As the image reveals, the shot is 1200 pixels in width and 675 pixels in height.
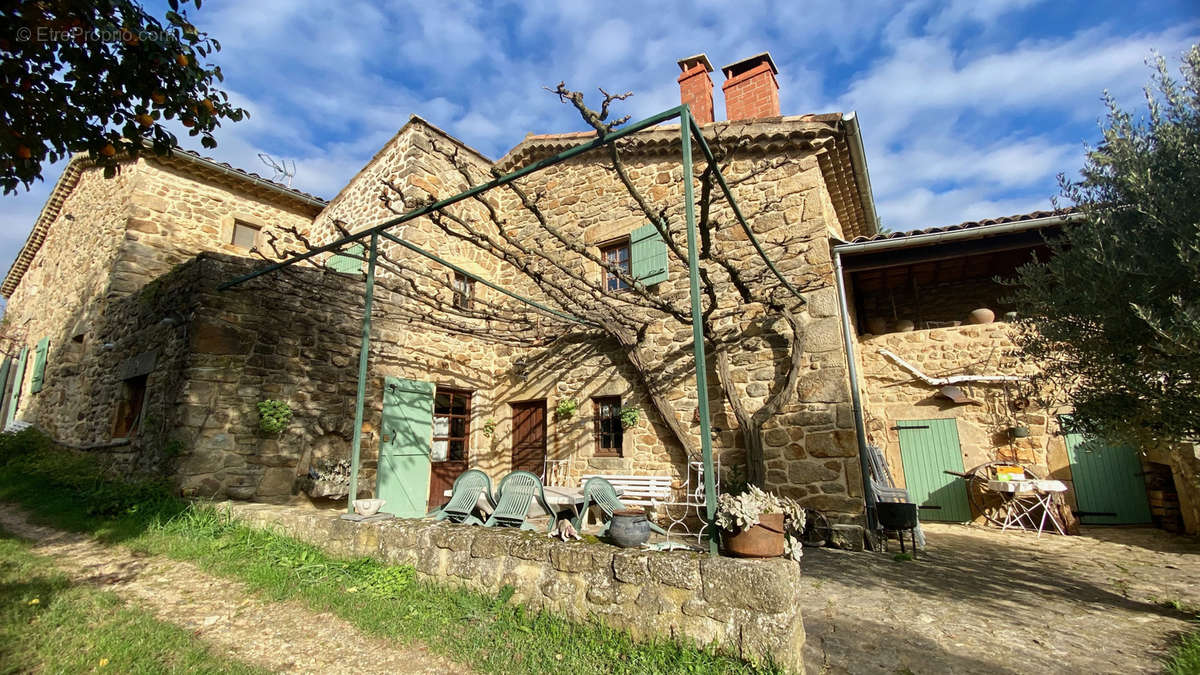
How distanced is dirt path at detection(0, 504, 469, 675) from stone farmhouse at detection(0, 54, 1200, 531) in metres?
1.79

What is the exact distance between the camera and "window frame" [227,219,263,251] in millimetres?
9430

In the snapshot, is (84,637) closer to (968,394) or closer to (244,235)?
(244,235)

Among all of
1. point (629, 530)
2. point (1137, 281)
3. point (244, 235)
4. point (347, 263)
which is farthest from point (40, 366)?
point (1137, 281)

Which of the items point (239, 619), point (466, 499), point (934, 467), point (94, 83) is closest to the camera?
point (94, 83)

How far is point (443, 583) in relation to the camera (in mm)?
3410

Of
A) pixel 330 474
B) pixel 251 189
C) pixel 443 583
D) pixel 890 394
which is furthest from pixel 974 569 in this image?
pixel 251 189

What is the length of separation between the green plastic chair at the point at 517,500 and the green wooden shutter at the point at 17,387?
12.6 metres

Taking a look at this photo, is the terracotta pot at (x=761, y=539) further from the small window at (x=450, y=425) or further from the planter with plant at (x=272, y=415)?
the small window at (x=450, y=425)

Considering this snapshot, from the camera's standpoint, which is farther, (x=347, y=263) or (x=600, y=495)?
(x=347, y=263)

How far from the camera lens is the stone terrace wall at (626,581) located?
2.36 m

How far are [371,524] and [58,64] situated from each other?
3184 millimetres

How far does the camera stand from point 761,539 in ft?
9.13

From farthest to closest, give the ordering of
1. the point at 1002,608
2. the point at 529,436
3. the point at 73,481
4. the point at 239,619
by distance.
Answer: the point at 529,436 → the point at 73,481 → the point at 1002,608 → the point at 239,619

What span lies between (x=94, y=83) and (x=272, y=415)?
14.9ft
